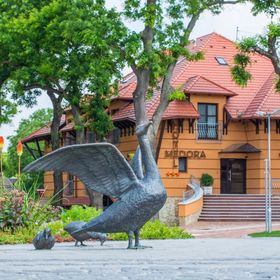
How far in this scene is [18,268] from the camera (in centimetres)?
1066

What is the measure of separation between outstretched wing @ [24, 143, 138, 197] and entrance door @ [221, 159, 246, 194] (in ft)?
105

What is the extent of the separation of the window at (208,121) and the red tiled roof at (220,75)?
95cm

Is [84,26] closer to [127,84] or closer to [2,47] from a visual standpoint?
[2,47]

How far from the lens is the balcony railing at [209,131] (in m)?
45.3

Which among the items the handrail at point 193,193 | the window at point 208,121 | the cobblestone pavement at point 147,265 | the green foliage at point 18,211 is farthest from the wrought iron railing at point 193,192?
the cobblestone pavement at point 147,265

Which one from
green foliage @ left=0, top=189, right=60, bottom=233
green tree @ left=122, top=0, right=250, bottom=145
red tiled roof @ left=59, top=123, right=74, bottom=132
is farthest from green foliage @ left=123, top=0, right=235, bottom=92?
red tiled roof @ left=59, top=123, right=74, bottom=132

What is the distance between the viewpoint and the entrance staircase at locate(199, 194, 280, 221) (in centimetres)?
3956

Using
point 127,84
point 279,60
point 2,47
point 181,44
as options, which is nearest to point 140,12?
point 181,44

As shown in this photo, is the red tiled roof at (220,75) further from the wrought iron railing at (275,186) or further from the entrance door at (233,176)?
the wrought iron railing at (275,186)

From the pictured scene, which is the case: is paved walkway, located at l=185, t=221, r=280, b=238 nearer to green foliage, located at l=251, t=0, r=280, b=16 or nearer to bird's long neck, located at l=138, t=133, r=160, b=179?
green foliage, located at l=251, t=0, r=280, b=16

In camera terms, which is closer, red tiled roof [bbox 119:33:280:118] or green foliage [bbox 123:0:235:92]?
green foliage [bbox 123:0:235:92]

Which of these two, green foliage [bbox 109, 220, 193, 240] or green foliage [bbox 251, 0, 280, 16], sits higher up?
green foliage [bbox 251, 0, 280, 16]

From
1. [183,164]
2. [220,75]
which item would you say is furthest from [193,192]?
[220,75]

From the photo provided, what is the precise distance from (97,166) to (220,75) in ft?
114
